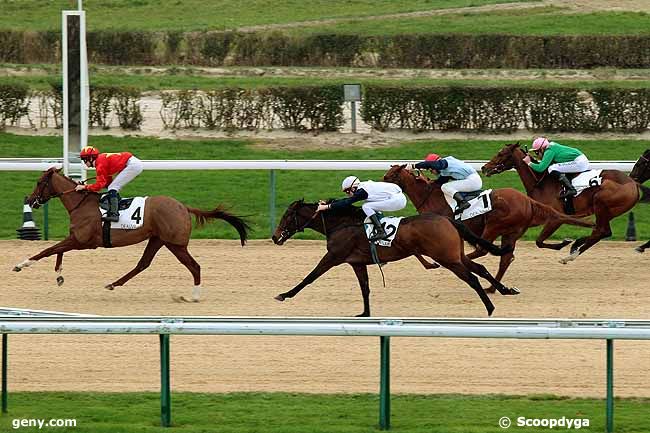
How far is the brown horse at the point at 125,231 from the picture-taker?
12.5m

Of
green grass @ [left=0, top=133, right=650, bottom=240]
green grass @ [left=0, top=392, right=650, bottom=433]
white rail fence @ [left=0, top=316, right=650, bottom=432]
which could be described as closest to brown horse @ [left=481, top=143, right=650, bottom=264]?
green grass @ [left=0, top=133, right=650, bottom=240]

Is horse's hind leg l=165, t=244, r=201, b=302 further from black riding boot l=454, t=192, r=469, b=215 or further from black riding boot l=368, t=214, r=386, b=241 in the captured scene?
black riding boot l=454, t=192, r=469, b=215

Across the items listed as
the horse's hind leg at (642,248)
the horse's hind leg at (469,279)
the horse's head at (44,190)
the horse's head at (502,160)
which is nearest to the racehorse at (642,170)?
the horse's hind leg at (642,248)

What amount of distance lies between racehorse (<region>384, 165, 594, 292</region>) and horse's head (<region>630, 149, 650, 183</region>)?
1.94 metres

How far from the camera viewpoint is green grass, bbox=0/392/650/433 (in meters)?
8.51

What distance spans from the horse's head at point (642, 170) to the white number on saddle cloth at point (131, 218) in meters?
4.92

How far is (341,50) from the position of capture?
2691 cm

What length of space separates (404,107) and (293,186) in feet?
11.7

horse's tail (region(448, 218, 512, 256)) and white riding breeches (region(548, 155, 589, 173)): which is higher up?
white riding breeches (region(548, 155, 589, 173))

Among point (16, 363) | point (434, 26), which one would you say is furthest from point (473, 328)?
point (434, 26)

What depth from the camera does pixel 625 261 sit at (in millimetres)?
14289

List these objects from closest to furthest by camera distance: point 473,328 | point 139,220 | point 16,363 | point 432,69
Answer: point 473,328 → point 16,363 → point 139,220 → point 432,69

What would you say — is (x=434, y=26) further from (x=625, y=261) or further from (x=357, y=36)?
(x=625, y=261)

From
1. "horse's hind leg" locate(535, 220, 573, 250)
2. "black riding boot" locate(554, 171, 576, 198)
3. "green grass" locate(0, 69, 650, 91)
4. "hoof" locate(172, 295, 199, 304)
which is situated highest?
"green grass" locate(0, 69, 650, 91)
